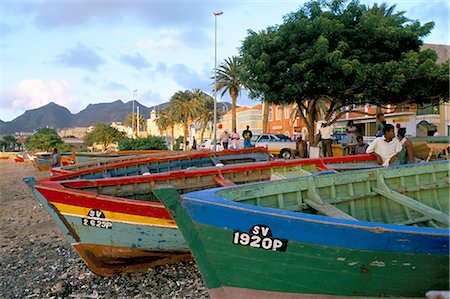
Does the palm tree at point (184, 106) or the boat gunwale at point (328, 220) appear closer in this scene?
the boat gunwale at point (328, 220)

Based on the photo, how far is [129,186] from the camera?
7.26 metres

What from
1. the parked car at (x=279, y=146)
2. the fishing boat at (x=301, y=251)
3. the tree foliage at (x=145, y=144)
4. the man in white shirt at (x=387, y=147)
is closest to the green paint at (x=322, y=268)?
the fishing boat at (x=301, y=251)

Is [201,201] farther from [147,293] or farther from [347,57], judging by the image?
[347,57]

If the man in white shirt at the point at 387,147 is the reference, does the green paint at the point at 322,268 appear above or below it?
below

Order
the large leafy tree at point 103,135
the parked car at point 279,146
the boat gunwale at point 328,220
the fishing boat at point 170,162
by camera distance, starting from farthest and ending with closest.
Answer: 1. the large leafy tree at point 103,135
2. the parked car at point 279,146
3. the fishing boat at point 170,162
4. the boat gunwale at point 328,220

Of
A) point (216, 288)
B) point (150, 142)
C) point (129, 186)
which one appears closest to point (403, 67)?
point (129, 186)

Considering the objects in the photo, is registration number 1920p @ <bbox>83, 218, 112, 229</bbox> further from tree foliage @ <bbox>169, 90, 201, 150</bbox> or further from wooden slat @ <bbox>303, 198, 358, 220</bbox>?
tree foliage @ <bbox>169, 90, 201, 150</bbox>

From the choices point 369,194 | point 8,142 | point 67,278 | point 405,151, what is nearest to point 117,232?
point 67,278

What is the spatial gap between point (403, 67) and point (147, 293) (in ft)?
48.7

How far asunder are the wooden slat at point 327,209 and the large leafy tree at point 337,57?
1165 cm

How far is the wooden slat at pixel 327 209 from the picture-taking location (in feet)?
14.0

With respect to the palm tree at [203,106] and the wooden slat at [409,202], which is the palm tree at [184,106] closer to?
the palm tree at [203,106]

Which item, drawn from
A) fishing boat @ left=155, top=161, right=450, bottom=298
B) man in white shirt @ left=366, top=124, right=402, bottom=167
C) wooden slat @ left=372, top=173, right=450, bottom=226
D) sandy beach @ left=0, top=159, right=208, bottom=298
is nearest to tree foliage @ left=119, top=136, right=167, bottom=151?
sandy beach @ left=0, top=159, right=208, bottom=298

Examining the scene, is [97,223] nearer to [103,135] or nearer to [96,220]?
[96,220]
